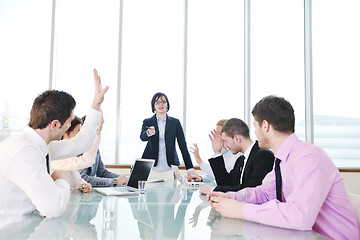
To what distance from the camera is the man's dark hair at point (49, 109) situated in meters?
1.63

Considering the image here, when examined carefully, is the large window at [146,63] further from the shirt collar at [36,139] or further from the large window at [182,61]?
the shirt collar at [36,139]

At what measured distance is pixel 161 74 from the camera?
5793mm

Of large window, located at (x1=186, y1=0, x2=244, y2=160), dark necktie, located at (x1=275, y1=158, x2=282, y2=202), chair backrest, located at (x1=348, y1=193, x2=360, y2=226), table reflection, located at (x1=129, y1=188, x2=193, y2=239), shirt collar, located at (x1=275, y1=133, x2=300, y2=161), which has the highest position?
large window, located at (x1=186, y1=0, x2=244, y2=160)

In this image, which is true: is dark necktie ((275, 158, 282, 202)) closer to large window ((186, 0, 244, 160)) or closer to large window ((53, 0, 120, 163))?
large window ((186, 0, 244, 160))

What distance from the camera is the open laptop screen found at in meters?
2.50

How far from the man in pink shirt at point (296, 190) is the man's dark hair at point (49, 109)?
0.94 meters

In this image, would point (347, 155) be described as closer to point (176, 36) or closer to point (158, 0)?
point (176, 36)

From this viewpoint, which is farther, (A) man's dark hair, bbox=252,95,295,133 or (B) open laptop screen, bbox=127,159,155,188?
(B) open laptop screen, bbox=127,159,155,188

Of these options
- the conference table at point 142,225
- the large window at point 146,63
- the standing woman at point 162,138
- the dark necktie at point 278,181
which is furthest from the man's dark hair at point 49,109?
the large window at point 146,63

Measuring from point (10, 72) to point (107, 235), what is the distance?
5243mm

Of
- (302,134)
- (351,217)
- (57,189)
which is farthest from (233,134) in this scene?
(302,134)

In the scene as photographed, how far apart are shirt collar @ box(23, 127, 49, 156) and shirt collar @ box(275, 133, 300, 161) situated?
3.96 feet

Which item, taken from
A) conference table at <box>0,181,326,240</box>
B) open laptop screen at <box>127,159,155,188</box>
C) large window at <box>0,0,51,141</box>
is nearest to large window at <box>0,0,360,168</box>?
large window at <box>0,0,51,141</box>

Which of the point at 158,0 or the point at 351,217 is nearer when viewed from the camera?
the point at 351,217
